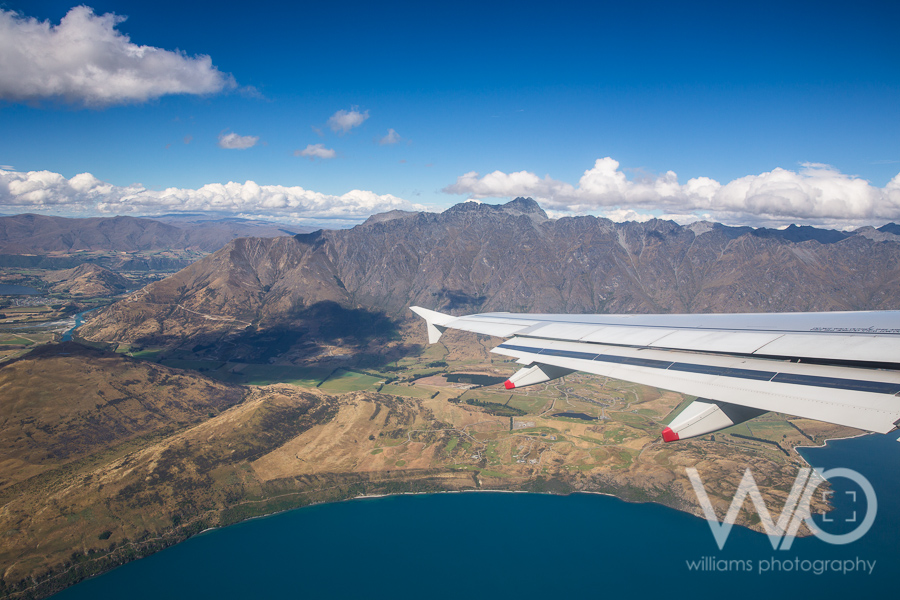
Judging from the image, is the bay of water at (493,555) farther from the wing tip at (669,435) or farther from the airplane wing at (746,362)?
the wing tip at (669,435)

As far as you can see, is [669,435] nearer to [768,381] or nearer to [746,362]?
[768,381]

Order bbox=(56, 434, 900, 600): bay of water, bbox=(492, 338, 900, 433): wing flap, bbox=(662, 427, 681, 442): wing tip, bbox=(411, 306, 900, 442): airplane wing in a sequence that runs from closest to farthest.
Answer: bbox=(492, 338, 900, 433): wing flap
bbox=(411, 306, 900, 442): airplane wing
bbox=(662, 427, 681, 442): wing tip
bbox=(56, 434, 900, 600): bay of water

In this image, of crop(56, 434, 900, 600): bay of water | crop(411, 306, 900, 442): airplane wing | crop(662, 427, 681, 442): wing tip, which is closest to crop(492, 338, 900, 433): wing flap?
crop(411, 306, 900, 442): airplane wing

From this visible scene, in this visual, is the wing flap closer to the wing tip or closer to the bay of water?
the wing tip

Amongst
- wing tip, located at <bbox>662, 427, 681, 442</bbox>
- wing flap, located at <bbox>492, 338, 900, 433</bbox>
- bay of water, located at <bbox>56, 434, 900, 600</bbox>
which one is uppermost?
wing flap, located at <bbox>492, 338, 900, 433</bbox>

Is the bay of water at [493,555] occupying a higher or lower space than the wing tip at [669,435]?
lower

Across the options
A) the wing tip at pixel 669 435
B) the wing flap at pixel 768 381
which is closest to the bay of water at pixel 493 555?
the wing flap at pixel 768 381
